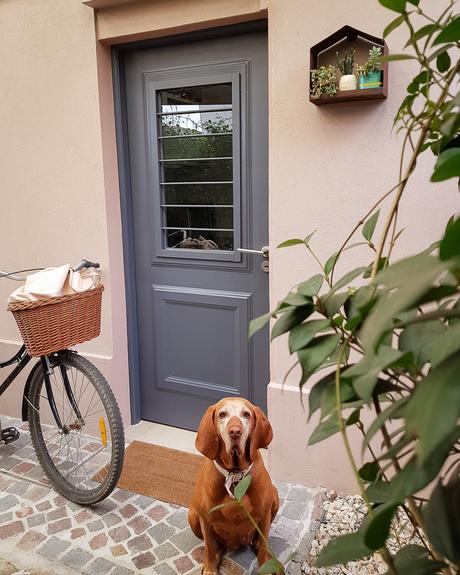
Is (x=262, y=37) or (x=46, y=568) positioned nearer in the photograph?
(x=46, y=568)

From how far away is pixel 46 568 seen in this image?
207 centimetres

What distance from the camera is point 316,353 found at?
714mm

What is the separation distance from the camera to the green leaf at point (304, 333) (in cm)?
72

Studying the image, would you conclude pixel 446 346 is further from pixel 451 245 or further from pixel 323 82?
pixel 323 82

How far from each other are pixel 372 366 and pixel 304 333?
24cm

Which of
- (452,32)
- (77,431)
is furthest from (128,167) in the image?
(452,32)

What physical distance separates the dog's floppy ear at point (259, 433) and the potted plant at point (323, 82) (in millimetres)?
1391

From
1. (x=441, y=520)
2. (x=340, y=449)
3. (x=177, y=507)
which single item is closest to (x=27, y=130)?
(x=177, y=507)

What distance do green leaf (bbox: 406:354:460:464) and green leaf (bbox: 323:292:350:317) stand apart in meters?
0.32

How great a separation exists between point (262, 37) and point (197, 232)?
112 centimetres

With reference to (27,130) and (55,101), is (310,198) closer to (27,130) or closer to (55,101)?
(55,101)

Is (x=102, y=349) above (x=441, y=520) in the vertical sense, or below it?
below

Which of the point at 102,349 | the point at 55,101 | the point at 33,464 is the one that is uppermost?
the point at 55,101

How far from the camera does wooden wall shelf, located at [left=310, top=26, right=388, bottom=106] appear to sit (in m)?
2.08
